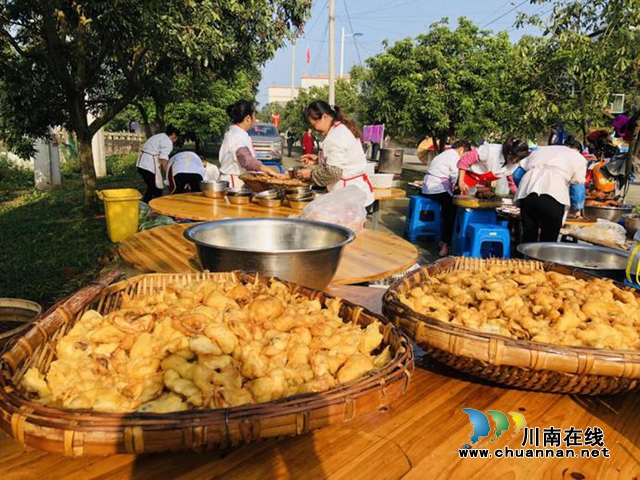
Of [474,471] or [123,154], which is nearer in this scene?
[474,471]

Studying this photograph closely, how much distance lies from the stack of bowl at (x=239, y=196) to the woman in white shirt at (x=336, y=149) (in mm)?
908

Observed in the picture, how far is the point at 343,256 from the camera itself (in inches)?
106

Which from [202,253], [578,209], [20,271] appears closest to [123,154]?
[20,271]

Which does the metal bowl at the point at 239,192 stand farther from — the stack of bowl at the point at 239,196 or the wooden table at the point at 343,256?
the wooden table at the point at 343,256

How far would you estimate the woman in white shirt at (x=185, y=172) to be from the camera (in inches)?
275

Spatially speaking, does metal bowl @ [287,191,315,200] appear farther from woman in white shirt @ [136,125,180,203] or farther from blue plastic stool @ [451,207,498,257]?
woman in white shirt @ [136,125,180,203]

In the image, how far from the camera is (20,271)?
571 centimetres

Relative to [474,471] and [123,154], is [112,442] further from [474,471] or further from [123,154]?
[123,154]

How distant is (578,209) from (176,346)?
6384mm

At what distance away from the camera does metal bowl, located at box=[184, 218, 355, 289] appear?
178 centimetres

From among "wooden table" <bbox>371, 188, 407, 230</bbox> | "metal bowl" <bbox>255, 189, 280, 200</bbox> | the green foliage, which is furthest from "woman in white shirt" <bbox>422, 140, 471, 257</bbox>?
the green foliage

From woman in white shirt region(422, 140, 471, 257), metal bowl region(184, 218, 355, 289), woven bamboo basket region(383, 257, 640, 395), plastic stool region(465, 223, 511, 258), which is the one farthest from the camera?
woman in white shirt region(422, 140, 471, 257)

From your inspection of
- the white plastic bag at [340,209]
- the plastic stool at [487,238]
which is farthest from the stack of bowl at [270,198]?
the plastic stool at [487,238]

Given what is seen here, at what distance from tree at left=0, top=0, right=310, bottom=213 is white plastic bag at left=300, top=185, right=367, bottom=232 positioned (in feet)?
13.3
